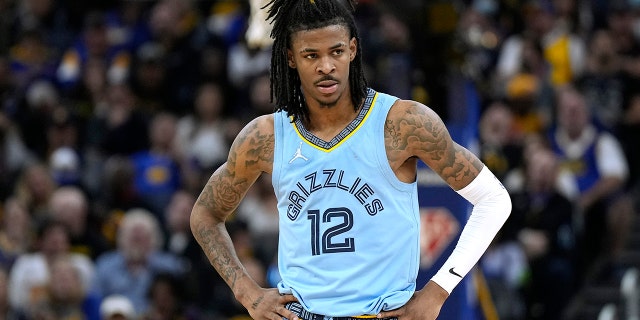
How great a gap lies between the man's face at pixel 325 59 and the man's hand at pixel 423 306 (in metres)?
0.84

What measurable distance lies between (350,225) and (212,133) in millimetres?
7164

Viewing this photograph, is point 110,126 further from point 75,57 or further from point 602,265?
point 602,265

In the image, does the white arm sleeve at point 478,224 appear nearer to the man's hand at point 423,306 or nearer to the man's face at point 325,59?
the man's hand at point 423,306

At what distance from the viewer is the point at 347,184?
15.0 ft

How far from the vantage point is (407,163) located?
4676 mm

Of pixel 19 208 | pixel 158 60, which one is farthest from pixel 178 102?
pixel 19 208

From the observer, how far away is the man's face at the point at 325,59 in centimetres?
461

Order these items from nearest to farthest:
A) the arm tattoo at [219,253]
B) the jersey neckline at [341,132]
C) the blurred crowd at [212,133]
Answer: the jersey neckline at [341,132]
the arm tattoo at [219,253]
the blurred crowd at [212,133]

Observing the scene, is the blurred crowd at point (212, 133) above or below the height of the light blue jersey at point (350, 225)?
below

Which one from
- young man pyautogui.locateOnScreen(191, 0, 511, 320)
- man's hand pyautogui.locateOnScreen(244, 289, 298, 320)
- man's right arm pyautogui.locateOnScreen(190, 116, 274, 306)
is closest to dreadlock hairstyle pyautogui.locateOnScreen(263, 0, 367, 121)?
young man pyautogui.locateOnScreen(191, 0, 511, 320)

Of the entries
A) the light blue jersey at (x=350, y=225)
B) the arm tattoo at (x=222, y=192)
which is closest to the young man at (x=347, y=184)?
the light blue jersey at (x=350, y=225)

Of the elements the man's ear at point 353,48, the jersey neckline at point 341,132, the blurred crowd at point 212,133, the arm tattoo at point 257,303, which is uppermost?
the man's ear at point 353,48

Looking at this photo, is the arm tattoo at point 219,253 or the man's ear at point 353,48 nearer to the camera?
the man's ear at point 353,48

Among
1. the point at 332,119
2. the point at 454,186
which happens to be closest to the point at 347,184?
the point at 332,119
